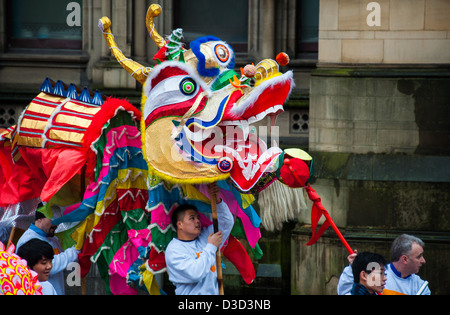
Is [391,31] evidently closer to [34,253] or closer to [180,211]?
[180,211]

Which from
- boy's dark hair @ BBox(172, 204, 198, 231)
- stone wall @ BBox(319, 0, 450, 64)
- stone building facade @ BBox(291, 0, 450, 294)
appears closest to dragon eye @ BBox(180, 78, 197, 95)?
boy's dark hair @ BBox(172, 204, 198, 231)

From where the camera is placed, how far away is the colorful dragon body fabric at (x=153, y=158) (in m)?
7.90

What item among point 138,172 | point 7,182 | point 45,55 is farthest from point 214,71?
point 45,55

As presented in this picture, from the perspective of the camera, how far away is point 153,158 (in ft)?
26.5

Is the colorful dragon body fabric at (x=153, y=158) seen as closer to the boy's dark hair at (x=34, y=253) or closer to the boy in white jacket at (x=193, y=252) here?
the boy in white jacket at (x=193, y=252)

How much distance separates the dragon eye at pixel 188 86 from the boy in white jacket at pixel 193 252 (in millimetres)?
775

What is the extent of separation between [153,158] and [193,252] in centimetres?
82

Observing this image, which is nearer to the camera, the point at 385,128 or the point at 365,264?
the point at 365,264

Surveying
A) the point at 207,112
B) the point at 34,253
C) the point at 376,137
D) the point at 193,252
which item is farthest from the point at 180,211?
the point at 376,137

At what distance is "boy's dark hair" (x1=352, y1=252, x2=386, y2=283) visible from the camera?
7.37 metres

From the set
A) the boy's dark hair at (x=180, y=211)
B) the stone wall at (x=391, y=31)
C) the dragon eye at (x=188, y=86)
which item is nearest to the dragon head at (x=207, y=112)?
the dragon eye at (x=188, y=86)

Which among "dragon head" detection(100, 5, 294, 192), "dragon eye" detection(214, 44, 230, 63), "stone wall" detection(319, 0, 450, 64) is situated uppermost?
"stone wall" detection(319, 0, 450, 64)

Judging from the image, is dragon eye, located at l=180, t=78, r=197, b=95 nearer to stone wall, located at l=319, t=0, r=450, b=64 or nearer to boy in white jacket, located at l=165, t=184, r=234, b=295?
boy in white jacket, located at l=165, t=184, r=234, b=295

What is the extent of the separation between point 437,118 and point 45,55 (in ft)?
16.5
